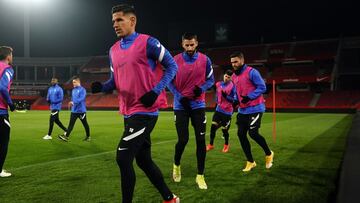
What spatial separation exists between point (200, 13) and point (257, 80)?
136 feet

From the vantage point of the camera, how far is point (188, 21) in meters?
48.8

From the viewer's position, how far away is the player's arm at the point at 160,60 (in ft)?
11.8

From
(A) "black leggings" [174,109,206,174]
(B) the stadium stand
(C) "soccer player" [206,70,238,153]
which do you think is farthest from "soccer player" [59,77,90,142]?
(B) the stadium stand

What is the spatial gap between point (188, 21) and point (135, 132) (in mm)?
46591

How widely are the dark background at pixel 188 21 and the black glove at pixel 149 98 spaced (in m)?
40.9

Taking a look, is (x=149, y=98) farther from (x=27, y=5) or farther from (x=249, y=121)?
(x=27, y=5)

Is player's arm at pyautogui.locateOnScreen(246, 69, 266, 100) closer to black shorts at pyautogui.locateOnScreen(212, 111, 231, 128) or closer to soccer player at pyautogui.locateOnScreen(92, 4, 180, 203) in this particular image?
soccer player at pyautogui.locateOnScreen(92, 4, 180, 203)

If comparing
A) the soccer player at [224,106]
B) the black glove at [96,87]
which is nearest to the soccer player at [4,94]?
the black glove at [96,87]

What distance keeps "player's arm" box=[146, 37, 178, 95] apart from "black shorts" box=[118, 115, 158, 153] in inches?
12.8

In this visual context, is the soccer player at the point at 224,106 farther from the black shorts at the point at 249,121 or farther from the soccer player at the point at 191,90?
the soccer player at the point at 191,90

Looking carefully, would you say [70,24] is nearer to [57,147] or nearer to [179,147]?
[57,147]

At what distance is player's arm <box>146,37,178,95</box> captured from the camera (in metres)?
3.61

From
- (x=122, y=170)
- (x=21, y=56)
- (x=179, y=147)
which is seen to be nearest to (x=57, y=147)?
(x=179, y=147)

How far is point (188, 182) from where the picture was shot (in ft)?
18.6
